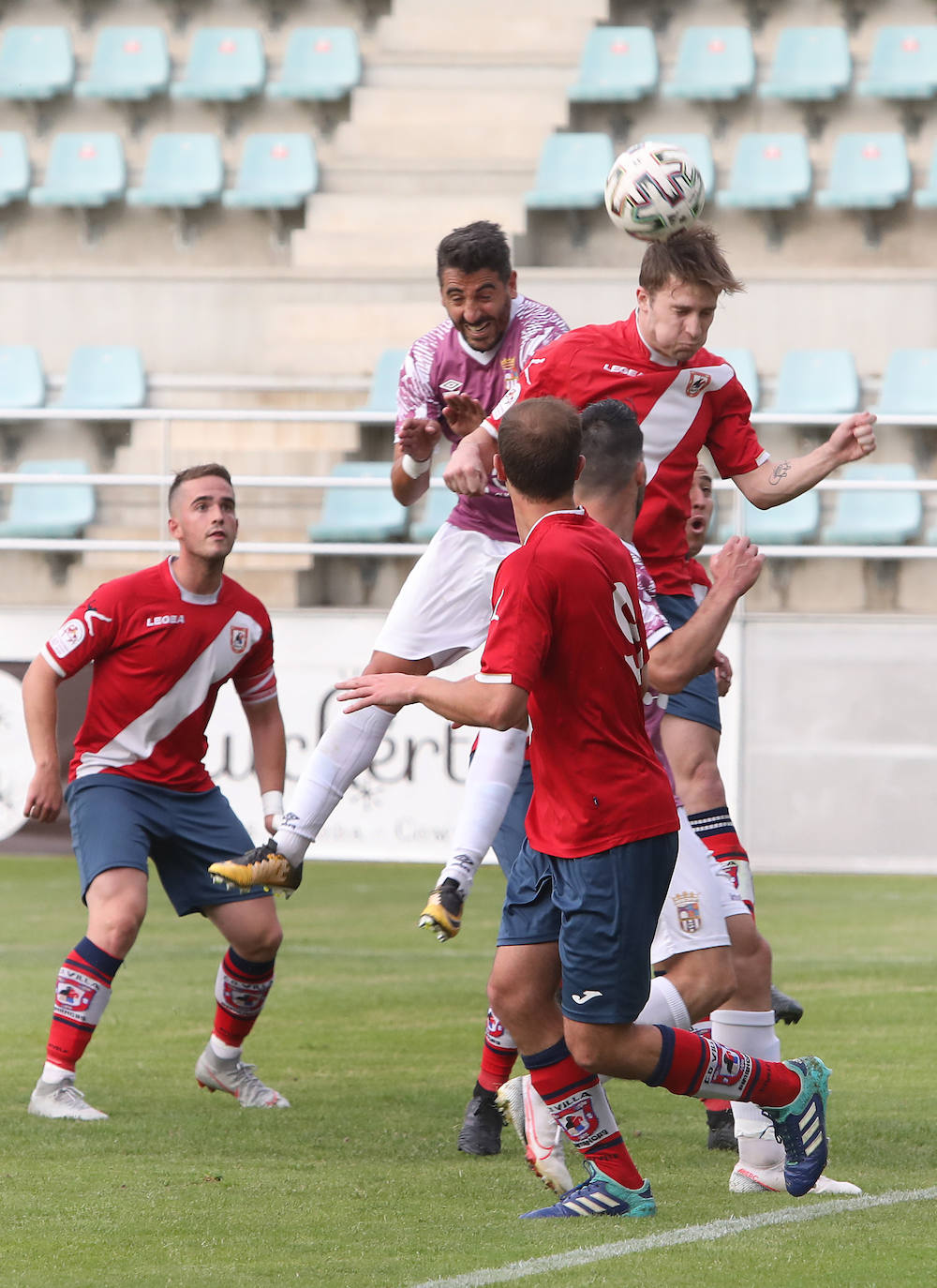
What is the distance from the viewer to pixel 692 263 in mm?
4984

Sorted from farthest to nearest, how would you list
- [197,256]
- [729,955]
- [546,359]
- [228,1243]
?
[197,256], [546,359], [729,955], [228,1243]

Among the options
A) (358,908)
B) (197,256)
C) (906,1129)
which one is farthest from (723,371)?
(197,256)

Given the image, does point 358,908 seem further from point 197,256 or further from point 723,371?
point 197,256

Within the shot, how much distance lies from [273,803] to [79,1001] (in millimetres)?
884

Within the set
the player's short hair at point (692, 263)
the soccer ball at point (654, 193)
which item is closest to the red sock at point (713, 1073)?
the player's short hair at point (692, 263)

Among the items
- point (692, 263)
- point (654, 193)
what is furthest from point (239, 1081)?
point (654, 193)

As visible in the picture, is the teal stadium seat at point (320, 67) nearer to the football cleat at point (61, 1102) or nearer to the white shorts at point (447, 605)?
the white shorts at point (447, 605)

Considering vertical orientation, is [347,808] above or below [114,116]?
below

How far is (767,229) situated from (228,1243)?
13699 mm

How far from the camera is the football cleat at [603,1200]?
4281mm

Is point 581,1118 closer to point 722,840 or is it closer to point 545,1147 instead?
point 545,1147

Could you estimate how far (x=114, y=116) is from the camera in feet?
59.5

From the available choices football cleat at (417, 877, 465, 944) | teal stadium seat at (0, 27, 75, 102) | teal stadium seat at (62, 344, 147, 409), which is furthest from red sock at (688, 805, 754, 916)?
teal stadium seat at (0, 27, 75, 102)

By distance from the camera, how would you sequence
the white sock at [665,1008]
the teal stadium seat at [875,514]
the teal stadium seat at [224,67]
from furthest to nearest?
the teal stadium seat at [224,67], the teal stadium seat at [875,514], the white sock at [665,1008]
